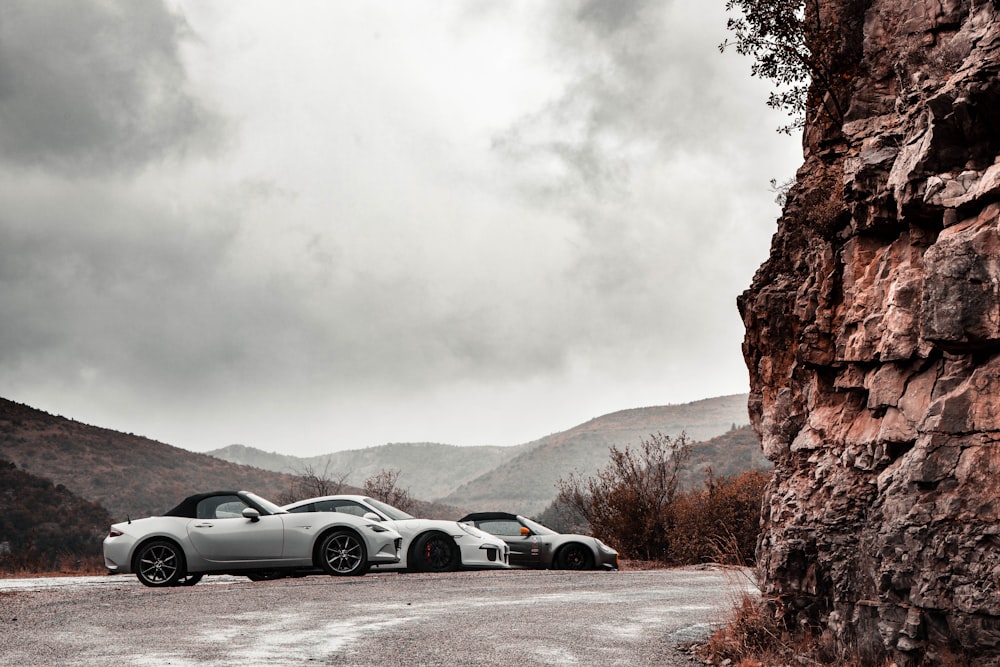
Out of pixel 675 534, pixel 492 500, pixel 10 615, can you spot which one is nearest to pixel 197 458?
pixel 492 500

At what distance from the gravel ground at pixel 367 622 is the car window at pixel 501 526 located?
13.1ft

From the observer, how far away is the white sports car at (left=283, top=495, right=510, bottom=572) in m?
16.7

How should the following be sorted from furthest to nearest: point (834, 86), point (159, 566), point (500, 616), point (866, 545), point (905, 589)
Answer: point (159, 566), point (500, 616), point (834, 86), point (866, 545), point (905, 589)

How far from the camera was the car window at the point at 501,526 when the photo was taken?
19562 mm

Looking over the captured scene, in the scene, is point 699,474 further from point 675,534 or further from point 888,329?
point 888,329

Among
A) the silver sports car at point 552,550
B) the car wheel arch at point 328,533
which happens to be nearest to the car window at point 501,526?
the silver sports car at point 552,550

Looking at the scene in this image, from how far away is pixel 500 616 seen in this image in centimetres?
1050

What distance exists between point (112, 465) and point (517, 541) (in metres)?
51.0

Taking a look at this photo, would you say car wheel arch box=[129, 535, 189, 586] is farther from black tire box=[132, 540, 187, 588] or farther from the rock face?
the rock face

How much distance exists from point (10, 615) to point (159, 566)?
4049mm

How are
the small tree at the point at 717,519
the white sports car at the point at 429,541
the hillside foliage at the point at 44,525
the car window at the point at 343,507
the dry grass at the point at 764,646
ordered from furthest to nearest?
the hillside foliage at the point at 44,525
the small tree at the point at 717,519
the car window at the point at 343,507
the white sports car at the point at 429,541
the dry grass at the point at 764,646

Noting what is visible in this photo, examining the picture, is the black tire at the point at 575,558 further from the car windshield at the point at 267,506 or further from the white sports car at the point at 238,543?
the car windshield at the point at 267,506

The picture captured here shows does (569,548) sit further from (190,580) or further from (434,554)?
(190,580)

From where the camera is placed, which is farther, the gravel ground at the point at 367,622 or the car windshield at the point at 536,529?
the car windshield at the point at 536,529
